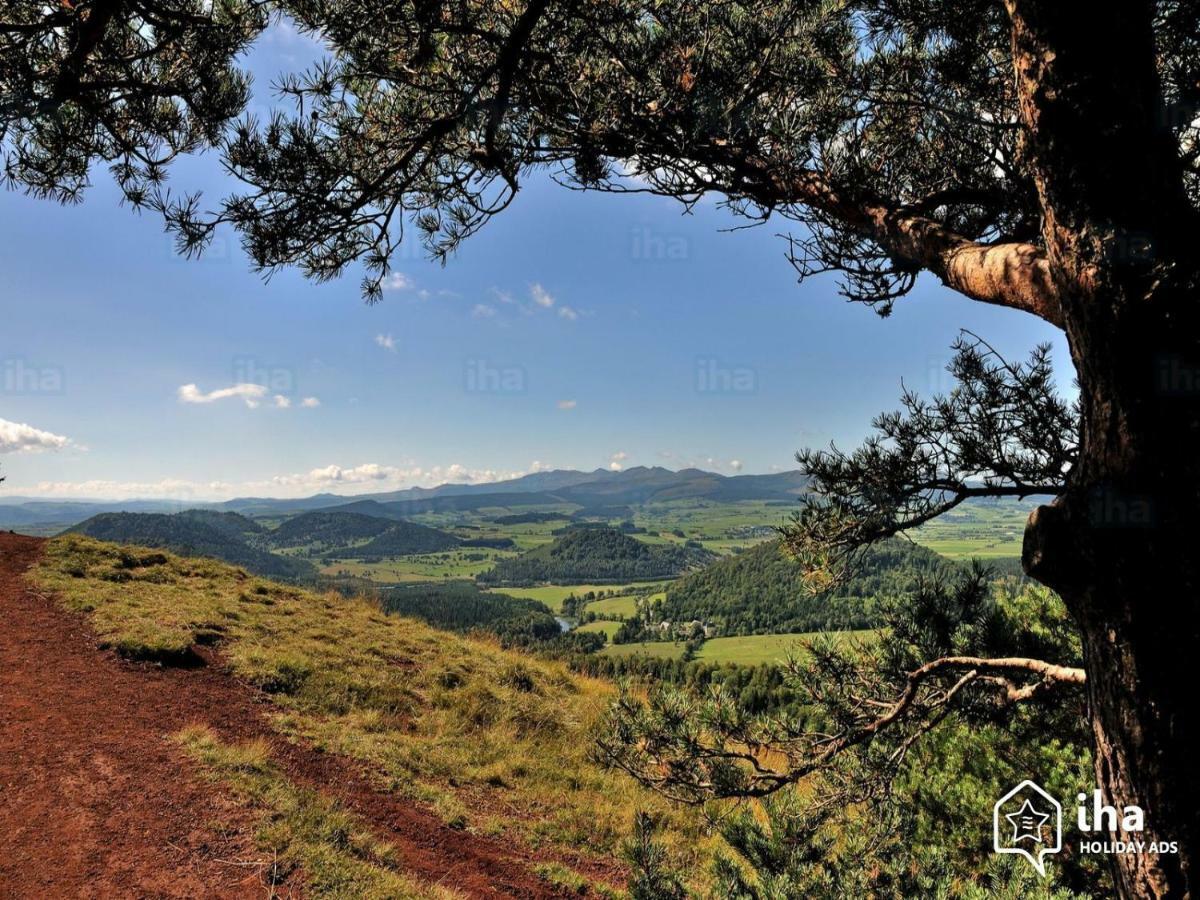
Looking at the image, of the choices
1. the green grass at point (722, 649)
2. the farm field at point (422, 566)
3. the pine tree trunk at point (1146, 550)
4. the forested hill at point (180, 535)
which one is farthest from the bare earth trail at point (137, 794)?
the farm field at point (422, 566)

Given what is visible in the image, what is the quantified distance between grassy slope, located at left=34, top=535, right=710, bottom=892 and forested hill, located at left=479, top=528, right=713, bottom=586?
118 metres

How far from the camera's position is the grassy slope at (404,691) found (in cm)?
660

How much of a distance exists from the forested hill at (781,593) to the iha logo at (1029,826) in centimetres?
120

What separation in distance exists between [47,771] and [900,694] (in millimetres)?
6776

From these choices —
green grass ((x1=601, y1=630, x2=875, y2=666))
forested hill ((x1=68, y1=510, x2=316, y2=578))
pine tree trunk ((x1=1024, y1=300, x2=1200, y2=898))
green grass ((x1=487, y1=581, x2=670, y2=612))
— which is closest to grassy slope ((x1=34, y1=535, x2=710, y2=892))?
pine tree trunk ((x1=1024, y1=300, x2=1200, y2=898))

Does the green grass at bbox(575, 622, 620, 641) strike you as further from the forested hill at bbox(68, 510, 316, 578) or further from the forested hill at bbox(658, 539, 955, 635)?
the forested hill at bbox(68, 510, 316, 578)

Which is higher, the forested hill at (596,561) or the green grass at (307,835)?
the green grass at (307,835)

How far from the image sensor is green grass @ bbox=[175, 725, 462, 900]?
4141mm

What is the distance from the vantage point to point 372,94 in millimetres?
3104

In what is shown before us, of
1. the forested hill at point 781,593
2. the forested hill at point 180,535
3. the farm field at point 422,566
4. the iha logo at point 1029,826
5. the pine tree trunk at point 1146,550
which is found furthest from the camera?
the farm field at point 422,566

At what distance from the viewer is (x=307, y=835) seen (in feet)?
14.9

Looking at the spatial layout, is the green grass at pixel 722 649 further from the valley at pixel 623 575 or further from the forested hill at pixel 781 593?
the forested hill at pixel 781 593

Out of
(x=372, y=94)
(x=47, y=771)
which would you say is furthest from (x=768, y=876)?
(x=47, y=771)

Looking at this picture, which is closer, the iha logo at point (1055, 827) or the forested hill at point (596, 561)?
the iha logo at point (1055, 827)
